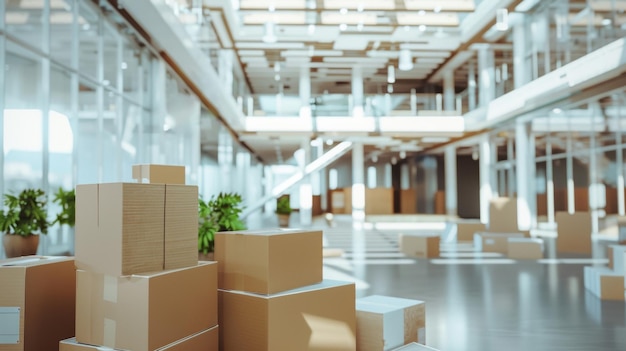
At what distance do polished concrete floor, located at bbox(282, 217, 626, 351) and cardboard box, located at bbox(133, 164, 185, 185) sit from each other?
2366 mm

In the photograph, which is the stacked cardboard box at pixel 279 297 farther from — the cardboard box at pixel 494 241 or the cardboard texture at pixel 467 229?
the cardboard texture at pixel 467 229

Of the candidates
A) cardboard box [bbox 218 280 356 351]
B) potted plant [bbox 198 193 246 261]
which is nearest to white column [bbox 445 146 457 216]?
potted plant [bbox 198 193 246 261]

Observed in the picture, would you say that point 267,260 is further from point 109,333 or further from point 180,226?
point 109,333

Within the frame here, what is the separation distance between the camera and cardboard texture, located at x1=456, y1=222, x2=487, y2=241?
12.3 meters

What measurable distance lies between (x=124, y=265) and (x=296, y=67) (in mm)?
17425

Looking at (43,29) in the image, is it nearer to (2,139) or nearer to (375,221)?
(2,139)

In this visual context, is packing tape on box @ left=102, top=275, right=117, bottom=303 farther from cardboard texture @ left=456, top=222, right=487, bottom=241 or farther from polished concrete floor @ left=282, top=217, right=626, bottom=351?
cardboard texture @ left=456, top=222, right=487, bottom=241

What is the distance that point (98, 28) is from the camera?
6.57 meters

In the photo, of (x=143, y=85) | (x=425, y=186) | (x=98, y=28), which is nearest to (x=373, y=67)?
(x=425, y=186)

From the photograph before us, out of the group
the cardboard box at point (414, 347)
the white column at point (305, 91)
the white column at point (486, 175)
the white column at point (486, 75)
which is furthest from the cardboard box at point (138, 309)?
the white column at point (486, 175)

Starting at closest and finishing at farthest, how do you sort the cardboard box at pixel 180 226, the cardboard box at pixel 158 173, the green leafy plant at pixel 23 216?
the cardboard box at pixel 180 226 < the cardboard box at pixel 158 173 < the green leafy plant at pixel 23 216

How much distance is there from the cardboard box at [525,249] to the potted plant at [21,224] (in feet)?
26.9

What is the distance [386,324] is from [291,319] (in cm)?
76

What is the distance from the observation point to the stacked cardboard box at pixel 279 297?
9.25 ft
